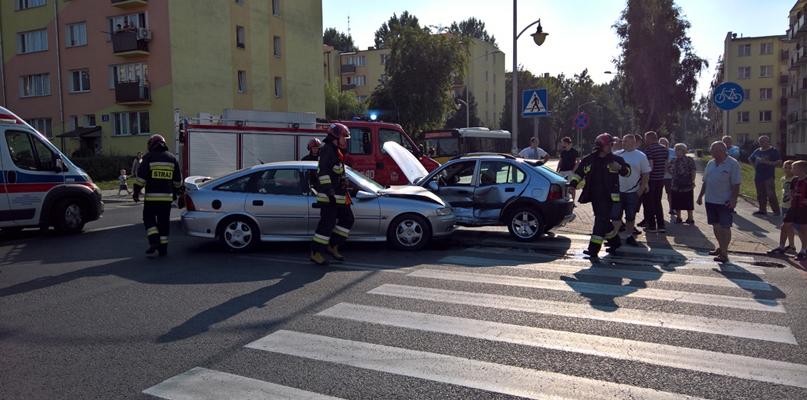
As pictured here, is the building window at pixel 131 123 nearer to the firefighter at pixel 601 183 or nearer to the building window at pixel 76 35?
the building window at pixel 76 35

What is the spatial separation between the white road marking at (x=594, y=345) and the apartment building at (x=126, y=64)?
96.6ft

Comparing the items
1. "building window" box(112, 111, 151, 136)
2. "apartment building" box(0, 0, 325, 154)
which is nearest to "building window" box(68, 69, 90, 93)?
"apartment building" box(0, 0, 325, 154)

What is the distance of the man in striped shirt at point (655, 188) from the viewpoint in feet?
36.9

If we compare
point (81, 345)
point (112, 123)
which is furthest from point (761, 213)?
point (112, 123)

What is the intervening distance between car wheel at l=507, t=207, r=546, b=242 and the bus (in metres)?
17.3

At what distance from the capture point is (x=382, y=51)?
71938 millimetres

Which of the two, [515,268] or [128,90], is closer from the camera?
[515,268]

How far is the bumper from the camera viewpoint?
9055 mm

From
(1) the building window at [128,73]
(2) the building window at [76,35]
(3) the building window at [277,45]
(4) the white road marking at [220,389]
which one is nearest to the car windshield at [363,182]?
(4) the white road marking at [220,389]

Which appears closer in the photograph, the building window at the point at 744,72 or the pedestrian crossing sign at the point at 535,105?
the pedestrian crossing sign at the point at 535,105

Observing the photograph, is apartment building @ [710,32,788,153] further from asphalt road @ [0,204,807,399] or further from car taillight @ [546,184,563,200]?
asphalt road @ [0,204,807,399]

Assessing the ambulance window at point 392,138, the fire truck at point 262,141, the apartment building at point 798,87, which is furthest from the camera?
the apartment building at point 798,87

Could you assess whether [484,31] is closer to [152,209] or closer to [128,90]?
[128,90]

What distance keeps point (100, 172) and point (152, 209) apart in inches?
933
